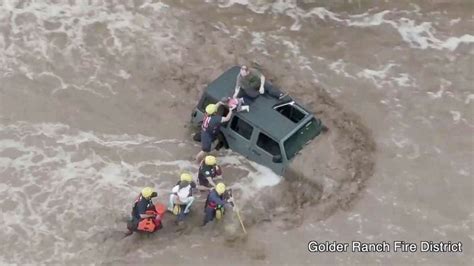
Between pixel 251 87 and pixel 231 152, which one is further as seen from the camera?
pixel 231 152

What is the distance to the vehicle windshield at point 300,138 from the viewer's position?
13.0 metres

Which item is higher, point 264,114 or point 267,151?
point 264,114

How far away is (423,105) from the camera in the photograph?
14.8 m

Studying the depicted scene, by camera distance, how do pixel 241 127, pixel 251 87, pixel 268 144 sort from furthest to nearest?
pixel 251 87
pixel 241 127
pixel 268 144

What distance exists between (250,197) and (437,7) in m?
7.35

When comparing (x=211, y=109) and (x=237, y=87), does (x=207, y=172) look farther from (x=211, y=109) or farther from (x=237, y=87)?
(x=237, y=87)

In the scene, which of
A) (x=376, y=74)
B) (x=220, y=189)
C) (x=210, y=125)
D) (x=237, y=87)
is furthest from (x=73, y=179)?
(x=376, y=74)

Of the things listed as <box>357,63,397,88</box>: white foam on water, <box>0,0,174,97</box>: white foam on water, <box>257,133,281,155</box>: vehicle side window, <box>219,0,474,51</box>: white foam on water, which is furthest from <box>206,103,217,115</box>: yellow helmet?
<box>219,0,474,51</box>: white foam on water

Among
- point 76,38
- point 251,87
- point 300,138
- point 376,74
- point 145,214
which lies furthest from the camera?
point 76,38

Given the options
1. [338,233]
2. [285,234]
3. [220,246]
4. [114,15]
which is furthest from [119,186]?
[114,15]

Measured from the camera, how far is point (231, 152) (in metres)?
13.8

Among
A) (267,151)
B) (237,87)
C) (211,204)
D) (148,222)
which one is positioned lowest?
(148,222)

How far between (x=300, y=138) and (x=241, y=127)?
3.71 feet

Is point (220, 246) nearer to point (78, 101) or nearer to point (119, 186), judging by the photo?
point (119, 186)
